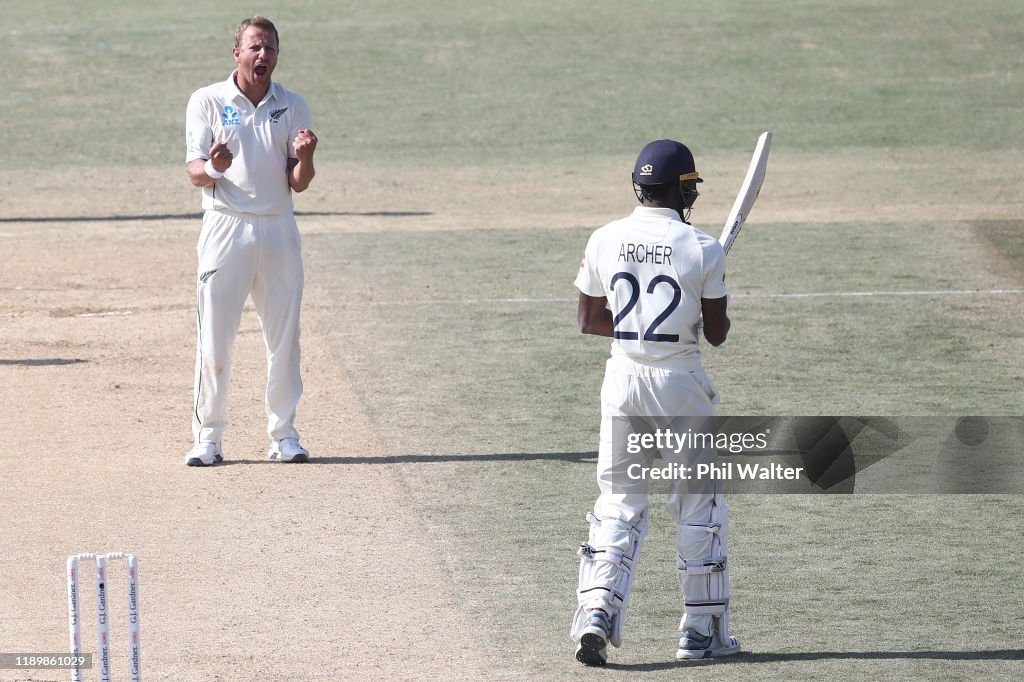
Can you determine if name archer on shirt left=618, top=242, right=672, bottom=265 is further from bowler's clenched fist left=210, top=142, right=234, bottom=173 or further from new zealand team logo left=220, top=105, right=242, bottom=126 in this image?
new zealand team logo left=220, top=105, right=242, bottom=126

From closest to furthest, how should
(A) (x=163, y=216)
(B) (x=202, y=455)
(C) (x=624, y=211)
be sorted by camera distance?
(B) (x=202, y=455) < (A) (x=163, y=216) < (C) (x=624, y=211)

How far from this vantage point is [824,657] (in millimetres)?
6383

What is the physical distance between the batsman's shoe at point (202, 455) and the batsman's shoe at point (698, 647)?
3.75 meters

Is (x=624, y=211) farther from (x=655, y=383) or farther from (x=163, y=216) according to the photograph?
(x=655, y=383)

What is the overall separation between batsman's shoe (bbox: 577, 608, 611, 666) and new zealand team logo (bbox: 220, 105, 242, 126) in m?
3.96

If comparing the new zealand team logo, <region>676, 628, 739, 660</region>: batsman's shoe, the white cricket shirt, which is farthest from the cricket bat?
the new zealand team logo

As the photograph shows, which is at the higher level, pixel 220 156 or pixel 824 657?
pixel 220 156

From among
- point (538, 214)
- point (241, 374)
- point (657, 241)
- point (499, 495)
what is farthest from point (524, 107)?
point (657, 241)

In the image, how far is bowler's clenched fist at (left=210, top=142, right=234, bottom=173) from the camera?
8.57m

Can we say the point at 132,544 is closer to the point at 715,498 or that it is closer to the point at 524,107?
the point at 715,498

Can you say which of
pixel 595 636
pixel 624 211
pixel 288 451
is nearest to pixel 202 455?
pixel 288 451

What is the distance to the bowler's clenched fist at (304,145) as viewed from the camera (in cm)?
856

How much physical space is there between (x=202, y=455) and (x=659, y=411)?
370 centimetres

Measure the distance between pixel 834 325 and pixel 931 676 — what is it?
6733 mm
